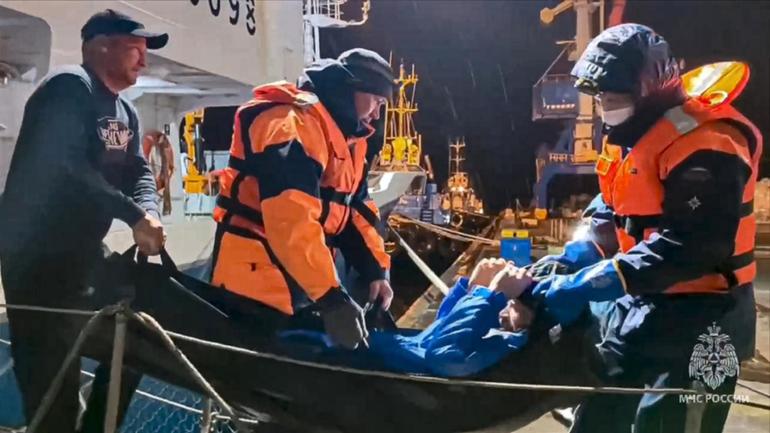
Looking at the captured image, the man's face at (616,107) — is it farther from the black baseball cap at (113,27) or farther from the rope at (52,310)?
the rope at (52,310)

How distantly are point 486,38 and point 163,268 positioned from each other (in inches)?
27.2

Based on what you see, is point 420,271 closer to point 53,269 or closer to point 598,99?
point 598,99

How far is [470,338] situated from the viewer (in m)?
1.03

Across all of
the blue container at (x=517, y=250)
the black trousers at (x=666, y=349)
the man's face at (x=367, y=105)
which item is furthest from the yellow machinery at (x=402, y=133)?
the black trousers at (x=666, y=349)

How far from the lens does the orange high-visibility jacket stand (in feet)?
3.17

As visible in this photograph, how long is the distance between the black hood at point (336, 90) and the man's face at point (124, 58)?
253 mm

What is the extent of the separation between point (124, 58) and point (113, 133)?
12 centimetres

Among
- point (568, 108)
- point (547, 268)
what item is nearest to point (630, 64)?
point (568, 108)

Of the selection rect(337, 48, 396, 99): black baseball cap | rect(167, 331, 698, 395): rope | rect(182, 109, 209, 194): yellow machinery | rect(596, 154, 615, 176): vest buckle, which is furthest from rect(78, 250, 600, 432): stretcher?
rect(337, 48, 396, 99): black baseball cap

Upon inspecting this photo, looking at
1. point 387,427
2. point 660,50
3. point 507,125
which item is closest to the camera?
point 660,50

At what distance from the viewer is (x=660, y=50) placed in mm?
975

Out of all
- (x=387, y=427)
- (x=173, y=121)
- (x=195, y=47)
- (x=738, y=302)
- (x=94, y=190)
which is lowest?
(x=387, y=427)

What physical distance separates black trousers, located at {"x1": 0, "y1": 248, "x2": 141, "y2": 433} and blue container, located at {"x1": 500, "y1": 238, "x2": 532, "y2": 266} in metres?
0.65

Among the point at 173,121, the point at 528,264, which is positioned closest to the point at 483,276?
the point at 528,264
